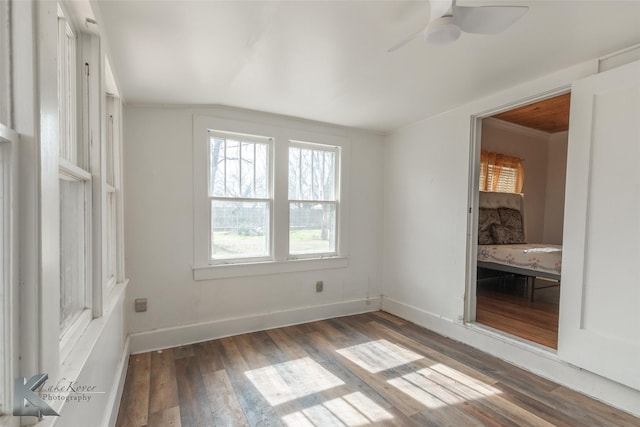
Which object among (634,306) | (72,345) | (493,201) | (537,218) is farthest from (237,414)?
(537,218)

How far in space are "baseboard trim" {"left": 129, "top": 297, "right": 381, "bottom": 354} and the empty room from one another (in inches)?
0.8

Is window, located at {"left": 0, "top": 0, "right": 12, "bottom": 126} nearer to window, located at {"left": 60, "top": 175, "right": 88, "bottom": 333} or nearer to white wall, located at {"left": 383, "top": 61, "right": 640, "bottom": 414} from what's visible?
window, located at {"left": 60, "top": 175, "right": 88, "bottom": 333}

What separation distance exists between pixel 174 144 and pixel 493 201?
429 centimetres

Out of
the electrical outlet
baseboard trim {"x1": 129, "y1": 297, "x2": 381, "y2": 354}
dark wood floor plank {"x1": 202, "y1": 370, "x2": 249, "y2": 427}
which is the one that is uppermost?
the electrical outlet

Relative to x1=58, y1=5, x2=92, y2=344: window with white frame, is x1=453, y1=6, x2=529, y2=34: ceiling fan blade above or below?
above

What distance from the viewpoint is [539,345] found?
2287 millimetres

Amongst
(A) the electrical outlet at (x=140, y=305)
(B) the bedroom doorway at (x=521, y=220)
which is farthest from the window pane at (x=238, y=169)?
(B) the bedroom doorway at (x=521, y=220)

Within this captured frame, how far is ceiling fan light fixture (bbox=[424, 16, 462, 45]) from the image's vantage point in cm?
133

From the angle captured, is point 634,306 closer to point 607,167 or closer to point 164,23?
point 607,167

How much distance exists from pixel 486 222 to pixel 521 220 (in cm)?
86

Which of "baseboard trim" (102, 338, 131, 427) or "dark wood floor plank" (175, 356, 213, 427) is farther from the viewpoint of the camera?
"dark wood floor plank" (175, 356, 213, 427)

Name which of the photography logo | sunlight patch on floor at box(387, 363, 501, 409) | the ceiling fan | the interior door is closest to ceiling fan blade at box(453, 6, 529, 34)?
the ceiling fan

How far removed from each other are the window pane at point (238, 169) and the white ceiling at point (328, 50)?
1.45ft

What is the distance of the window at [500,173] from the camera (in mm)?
4422
